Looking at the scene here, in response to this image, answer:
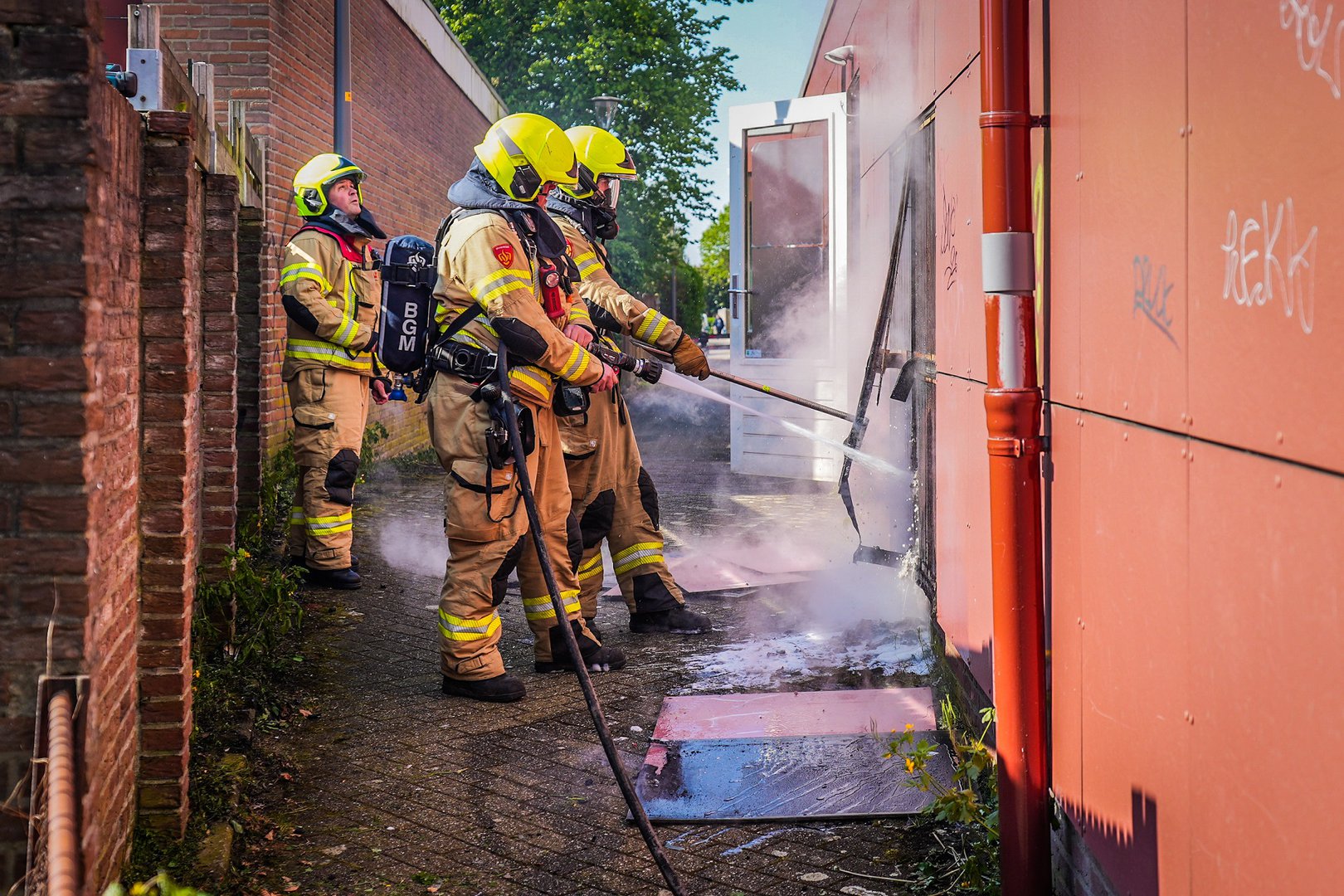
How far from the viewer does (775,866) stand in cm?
339

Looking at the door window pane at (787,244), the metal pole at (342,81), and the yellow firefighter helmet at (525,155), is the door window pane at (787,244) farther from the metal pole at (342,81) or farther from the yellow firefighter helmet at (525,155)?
the yellow firefighter helmet at (525,155)

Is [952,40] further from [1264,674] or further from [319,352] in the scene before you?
[319,352]

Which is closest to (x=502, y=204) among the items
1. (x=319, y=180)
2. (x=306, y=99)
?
(x=319, y=180)

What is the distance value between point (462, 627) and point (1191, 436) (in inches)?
131

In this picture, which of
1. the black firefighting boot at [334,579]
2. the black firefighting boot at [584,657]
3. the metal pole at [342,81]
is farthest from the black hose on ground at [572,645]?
the metal pole at [342,81]

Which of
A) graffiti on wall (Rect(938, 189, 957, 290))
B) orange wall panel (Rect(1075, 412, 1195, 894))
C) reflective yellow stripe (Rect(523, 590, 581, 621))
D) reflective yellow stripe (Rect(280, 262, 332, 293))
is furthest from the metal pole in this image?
orange wall panel (Rect(1075, 412, 1195, 894))

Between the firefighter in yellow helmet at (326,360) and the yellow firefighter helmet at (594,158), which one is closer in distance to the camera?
the yellow firefighter helmet at (594,158)

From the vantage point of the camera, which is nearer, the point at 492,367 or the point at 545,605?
the point at 492,367

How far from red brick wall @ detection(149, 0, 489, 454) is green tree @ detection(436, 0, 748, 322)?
11.0 meters

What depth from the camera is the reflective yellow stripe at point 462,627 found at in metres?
4.84

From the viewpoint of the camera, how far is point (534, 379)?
4.89m

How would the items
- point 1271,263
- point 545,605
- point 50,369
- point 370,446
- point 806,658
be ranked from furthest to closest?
point 370,446 < point 806,658 < point 545,605 < point 50,369 < point 1271,263

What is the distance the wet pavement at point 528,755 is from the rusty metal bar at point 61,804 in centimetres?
112

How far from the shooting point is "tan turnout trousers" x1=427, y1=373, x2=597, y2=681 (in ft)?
15.7
